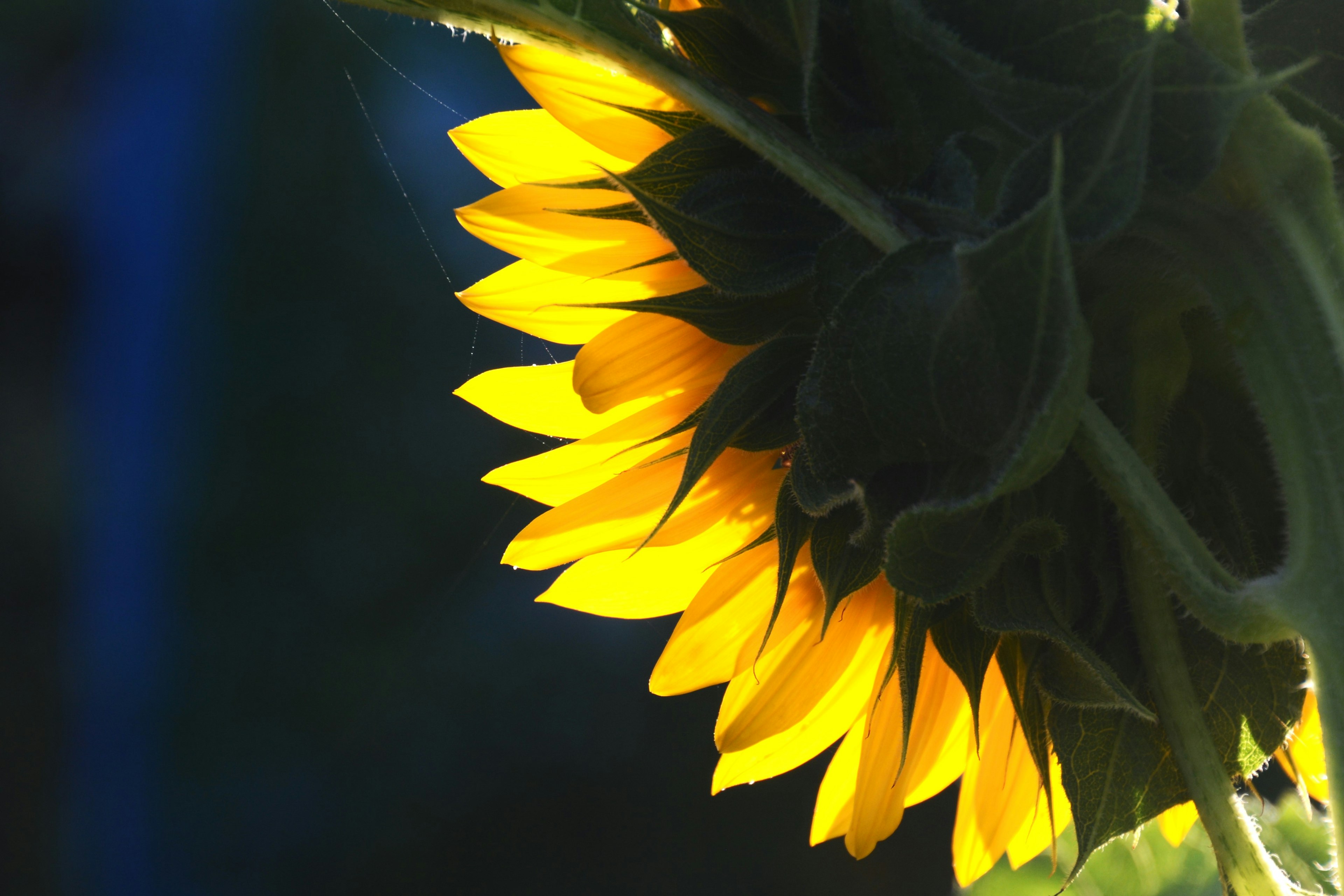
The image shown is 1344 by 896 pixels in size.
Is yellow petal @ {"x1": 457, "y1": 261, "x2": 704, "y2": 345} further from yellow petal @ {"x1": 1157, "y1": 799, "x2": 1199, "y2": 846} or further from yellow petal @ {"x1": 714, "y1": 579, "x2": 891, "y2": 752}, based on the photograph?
yellow petal @ {"x1": 1157, "y1": 799, "x2": 1199, "y2": 846}

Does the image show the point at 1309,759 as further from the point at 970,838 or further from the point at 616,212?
the point at 616,212

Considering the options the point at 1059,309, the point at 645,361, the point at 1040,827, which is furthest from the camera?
the point at 1040,827

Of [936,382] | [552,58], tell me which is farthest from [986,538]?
[552,58]

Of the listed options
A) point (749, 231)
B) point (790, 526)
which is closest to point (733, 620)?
point (790, 526)

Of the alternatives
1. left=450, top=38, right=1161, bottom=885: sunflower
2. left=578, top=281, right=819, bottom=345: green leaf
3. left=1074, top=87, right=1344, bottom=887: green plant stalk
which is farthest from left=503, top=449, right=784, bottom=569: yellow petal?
left=1074, top=87, right=1344, bottom=887: green plant stalk

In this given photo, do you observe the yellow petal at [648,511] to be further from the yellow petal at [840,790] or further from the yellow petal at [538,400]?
the yellow petal at [840,790]

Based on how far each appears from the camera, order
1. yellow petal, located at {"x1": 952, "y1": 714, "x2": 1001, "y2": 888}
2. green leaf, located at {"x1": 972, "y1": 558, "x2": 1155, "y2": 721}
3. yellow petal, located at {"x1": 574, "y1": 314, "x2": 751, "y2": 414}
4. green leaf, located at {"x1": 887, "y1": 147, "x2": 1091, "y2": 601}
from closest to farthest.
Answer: green leaf, located at {"x1": 887, "y1": 147, "x2": 1091, "y2": 601} < green leaf, located at {"x1": 972, "y1": 558, "x2": 1155, "y2": 721} < yellow petal, located at {"x1": 574, "y1": 314, "x2": 751, "y2": 414} < yellow petal, located at {"x1": 952, "y1": 714, "x2": 1001, "y2": 888}

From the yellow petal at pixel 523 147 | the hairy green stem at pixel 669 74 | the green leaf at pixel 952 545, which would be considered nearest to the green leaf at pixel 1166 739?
the green leaf at pixel 952 545
